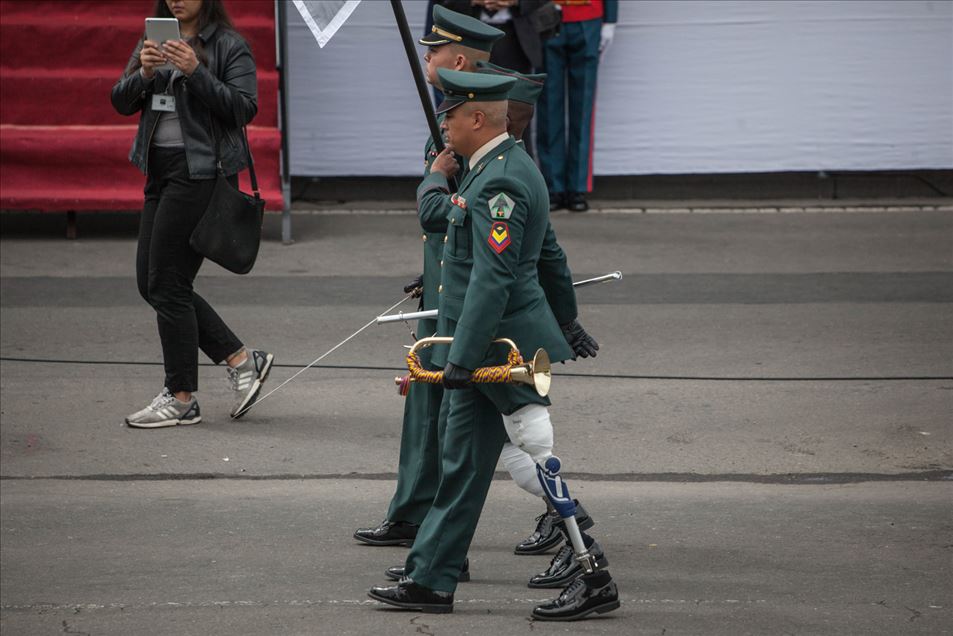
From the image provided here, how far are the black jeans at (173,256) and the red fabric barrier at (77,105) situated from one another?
3.73 metres

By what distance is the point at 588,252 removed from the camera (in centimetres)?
1056

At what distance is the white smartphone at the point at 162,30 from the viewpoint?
6.56 m

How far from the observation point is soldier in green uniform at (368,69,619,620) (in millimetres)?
4668

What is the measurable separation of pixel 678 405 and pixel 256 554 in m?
2.51

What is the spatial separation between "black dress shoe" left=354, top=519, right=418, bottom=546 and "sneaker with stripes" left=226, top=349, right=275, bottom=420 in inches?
66.5

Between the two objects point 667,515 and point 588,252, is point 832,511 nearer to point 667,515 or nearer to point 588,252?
point 667,515

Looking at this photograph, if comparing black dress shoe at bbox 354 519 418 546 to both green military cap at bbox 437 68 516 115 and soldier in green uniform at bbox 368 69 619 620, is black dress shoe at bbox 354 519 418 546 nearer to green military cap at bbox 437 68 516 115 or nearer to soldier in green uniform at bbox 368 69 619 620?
soldier in green uniform at bbox 368 69 619 620

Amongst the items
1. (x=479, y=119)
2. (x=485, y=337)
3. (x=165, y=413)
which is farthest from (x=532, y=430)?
(x=165, y=413)

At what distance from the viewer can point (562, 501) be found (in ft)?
15.8

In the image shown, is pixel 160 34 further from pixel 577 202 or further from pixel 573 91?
pixel 577 202

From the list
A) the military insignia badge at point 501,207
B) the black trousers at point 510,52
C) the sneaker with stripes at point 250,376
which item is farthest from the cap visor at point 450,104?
the black trousers at point 510,52

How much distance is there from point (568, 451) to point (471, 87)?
8.09 ft

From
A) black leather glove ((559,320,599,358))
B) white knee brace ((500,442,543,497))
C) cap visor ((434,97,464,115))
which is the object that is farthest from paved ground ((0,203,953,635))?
cap visor ((434,97,464,115))

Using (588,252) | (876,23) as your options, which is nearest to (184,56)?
(588,252)
